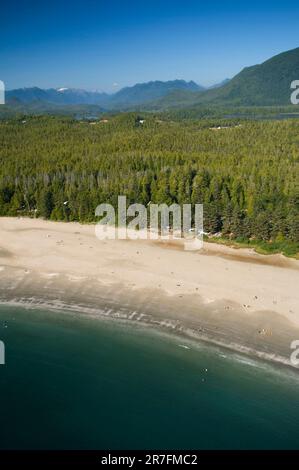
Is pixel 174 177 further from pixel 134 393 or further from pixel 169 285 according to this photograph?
pixel 134 393

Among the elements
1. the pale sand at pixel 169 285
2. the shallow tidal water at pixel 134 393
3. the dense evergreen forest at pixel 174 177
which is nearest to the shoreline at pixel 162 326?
the pale sand at pixel 169 285

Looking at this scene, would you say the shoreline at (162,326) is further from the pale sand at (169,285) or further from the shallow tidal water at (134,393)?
the shallow tidal water at (134,393)

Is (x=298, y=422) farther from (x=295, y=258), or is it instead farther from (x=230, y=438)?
(x=295, y=258)

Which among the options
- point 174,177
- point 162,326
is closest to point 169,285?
point 162,326

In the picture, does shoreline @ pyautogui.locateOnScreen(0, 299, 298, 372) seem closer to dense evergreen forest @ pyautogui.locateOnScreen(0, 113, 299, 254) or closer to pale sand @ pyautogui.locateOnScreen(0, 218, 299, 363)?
pale sand @ pyautogui.locateOnScreen(0, 218, 299, 363)

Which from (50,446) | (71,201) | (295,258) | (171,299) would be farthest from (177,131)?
(50,446)

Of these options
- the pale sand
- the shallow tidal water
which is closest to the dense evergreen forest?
the pale sand
